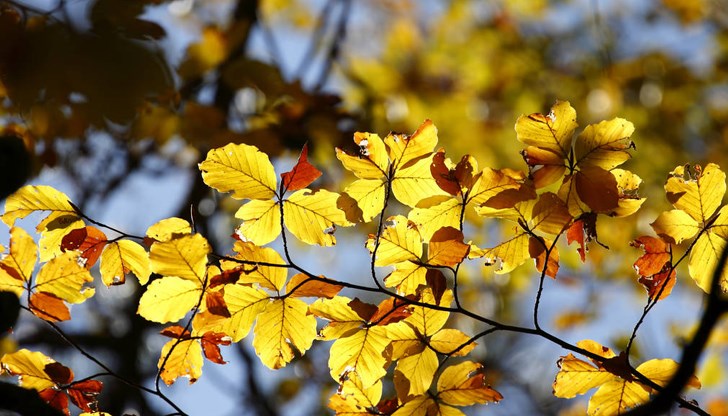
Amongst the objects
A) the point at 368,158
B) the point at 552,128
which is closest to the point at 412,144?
the point at 368,158

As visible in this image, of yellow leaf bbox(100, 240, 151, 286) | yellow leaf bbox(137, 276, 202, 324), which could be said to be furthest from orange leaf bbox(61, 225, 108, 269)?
yellow leaf bbox(137, 276, 202, 324)

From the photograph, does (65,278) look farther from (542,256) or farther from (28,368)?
(542,256)

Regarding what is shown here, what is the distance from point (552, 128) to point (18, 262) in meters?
0.65

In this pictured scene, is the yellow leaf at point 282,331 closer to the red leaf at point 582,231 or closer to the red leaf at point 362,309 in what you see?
the red leaf at point 362,309

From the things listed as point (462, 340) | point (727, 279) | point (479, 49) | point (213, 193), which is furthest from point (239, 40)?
point (479, 49)

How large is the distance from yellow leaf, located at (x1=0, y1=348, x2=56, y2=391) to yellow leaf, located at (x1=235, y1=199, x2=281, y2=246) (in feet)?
0.93

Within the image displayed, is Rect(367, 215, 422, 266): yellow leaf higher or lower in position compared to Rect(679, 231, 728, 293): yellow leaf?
lower

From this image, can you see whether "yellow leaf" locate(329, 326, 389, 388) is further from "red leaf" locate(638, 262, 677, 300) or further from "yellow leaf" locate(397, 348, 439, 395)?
"red leaf" locate(638, 262, 677, 300)

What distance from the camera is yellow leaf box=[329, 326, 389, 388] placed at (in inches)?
29.5

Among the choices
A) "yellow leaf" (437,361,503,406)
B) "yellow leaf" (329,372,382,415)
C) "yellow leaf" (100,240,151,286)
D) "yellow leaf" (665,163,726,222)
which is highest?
"yellow leaf" (665,163,726,222)

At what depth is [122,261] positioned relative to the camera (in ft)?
2.59

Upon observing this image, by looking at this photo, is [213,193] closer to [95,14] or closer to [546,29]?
[95,14]

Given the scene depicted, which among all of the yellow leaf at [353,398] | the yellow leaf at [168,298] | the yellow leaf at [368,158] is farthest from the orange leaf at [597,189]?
the yellow leaf at [168,298]

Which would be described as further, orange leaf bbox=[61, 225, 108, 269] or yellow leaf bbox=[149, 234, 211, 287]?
orange leaf bbox=[61, 225, 108, 269]
